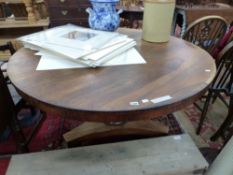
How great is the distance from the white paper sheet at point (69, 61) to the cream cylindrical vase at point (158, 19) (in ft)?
0.71

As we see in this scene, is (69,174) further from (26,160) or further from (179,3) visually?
(179,3)

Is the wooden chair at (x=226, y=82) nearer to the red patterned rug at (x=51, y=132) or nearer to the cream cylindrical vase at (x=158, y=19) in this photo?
the red patterned rug at (x=51, y=132)

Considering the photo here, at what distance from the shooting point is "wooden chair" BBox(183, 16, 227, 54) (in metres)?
1.73

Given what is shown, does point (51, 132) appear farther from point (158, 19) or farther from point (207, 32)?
point (207, 32)

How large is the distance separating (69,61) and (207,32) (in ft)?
4.15

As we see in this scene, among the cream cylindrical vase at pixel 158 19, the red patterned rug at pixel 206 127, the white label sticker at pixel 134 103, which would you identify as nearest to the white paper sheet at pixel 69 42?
the cream cylindrical vase at pixel 158 19

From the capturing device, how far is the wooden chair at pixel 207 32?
5.68 feet

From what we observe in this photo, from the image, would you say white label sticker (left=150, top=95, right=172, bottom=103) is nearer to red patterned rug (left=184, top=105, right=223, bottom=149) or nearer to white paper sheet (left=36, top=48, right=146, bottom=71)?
white paper sheet (left=36, top=48, right=146, bottom=71)

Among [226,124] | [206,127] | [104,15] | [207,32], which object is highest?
[104,15]

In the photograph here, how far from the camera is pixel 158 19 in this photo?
3.65 feet

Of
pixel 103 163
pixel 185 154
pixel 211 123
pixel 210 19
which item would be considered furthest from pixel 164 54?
pixel 211 123

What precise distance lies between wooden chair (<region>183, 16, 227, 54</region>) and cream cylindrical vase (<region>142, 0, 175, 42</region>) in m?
0.64

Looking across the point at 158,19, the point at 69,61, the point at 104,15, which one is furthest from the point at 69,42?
the point at 158,19

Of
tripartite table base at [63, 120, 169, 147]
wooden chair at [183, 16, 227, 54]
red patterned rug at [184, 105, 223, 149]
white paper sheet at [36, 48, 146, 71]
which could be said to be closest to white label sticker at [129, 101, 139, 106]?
white paper sheet at [36, 48, 146, 71]
